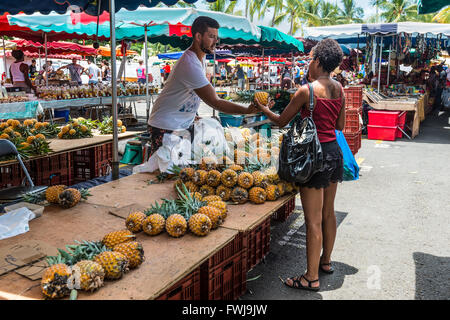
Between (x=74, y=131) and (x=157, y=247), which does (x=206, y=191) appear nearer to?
(x=157, y=247)

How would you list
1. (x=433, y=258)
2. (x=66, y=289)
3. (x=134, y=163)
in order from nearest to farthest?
1. (x=66, y=289)
2. (x=433, y=258)
3. (x=134, y=163)

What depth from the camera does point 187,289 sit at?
2578mm

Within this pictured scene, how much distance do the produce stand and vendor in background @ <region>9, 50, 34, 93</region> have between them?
879 centimetres

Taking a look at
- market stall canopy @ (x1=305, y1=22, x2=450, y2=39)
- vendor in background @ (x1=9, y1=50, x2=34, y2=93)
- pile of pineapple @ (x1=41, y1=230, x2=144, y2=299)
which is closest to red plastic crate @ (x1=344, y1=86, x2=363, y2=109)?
market stall canopy @ (x1=305, y1=22, x2=450, y2=39)

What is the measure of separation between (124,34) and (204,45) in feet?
20.1

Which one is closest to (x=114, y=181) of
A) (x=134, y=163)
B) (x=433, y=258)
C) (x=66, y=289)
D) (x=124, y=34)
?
(x=134, y=163)

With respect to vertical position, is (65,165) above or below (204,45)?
below

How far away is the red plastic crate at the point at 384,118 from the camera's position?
37.3ft

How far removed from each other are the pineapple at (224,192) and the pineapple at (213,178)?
0.20ft

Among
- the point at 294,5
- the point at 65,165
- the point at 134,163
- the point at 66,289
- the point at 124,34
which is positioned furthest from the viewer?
the point at 294,5

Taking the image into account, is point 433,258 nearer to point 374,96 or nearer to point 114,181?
point 114,181

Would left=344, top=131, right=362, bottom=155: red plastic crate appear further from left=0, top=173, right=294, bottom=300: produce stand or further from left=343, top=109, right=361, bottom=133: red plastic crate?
left=0, top=173, right=294, bottom=300: produce stand

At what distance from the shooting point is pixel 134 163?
5.51 m

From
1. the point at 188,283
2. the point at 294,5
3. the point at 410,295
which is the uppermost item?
the point at 294,5
